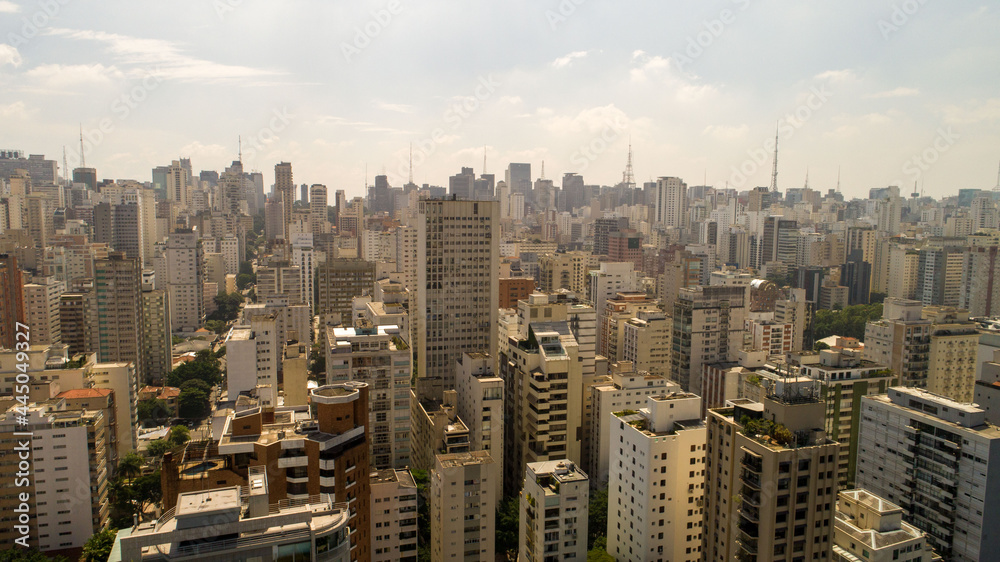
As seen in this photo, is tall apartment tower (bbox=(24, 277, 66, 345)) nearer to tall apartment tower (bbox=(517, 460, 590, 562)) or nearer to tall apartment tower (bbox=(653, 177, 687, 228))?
tall apartment tower (bbox=(517, 460, 590, 562))

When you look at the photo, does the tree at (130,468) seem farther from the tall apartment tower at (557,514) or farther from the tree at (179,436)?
the tall apartment tower at (557,514)

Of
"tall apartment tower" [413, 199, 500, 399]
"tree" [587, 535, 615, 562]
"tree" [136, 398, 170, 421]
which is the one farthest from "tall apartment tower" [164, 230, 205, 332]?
"tree" [587, 535, 615, 562]

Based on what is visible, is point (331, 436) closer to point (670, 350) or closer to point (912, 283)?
point (670, 350)

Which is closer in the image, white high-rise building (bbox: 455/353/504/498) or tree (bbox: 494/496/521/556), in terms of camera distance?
tree (bbox: 494/496/521/556)

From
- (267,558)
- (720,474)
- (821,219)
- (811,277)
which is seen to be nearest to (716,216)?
(821,219)

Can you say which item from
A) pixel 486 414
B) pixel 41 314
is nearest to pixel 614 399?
pixel 486 414

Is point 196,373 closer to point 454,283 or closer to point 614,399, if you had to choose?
point 454,283
